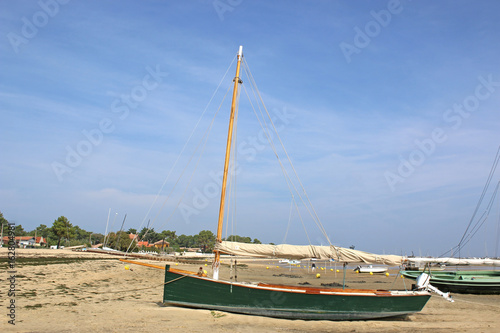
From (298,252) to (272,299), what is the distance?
115 inches

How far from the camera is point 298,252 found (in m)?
17.4

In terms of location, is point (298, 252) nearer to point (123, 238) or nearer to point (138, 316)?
point (138, 316)

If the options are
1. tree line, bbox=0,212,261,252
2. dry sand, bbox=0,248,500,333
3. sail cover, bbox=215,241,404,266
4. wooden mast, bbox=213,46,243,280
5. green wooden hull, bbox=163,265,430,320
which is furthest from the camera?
tree line, bbox=0,212,261,252

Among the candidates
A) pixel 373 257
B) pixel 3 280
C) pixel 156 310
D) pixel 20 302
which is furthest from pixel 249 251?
pixel 3 280

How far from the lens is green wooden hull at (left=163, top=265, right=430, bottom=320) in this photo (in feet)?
49.9

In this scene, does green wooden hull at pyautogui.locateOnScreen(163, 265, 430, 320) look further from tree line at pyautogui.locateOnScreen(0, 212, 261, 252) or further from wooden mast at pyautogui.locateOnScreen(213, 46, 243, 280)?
tree line at pyautogui.locateOnScreen(0, 212, 261, 252)

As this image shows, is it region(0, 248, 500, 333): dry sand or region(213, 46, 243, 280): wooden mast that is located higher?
region(213, 46, 243, 280): wooden mast

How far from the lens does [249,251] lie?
56.7 ft

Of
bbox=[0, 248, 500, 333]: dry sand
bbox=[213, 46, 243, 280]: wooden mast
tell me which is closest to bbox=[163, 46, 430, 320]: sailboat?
bbox=[0, 248, 500, 333]: dry sand

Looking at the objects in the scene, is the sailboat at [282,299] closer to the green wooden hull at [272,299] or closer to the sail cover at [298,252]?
→ the green wooden hull at [272,299]

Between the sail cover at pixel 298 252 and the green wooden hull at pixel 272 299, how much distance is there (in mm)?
1772

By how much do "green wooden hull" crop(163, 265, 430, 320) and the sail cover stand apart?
1.77 metres

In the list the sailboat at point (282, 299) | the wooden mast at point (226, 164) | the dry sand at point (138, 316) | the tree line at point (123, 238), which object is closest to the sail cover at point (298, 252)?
the wooden mast at point (226, 164)

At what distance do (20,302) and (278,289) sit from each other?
10.9 meters
